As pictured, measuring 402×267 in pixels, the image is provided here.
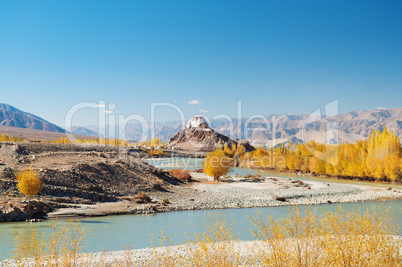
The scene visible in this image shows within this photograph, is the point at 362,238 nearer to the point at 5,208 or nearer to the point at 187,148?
the point at 5,208

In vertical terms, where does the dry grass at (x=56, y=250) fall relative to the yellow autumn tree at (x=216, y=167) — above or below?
above

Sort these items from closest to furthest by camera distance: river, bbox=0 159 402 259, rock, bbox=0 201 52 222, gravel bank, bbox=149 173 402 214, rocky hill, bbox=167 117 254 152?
1. river, bbox=0 159 402 259
2. rock, bbox=0 201 52 222
3. gravel bank, bbox=149 173 402 214
4. rocky hill, bbox=167 117 254 152

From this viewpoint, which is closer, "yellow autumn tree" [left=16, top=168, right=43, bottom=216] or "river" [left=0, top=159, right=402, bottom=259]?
"river" [left=0, top=159, right=402, bottom=259]

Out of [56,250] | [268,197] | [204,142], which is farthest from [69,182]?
[204,142]

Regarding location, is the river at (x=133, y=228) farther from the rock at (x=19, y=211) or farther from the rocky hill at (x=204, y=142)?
the rocky hill at (x=204, y=142)

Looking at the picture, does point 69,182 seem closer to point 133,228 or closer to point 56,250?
point 133,228

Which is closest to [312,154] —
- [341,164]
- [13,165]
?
[341,164]

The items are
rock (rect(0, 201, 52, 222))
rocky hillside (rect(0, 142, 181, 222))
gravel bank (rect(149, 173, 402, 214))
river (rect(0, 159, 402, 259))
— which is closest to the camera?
river (rect(0, 159, 402, 259))

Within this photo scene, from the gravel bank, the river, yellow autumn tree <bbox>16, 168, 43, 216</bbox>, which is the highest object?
yellow autumn tree <bbox>16, 168, 43, 216</bbox>

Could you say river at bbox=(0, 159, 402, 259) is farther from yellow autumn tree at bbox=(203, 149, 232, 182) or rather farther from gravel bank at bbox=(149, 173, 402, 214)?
yellow autumn tree at bbox=(203, 149, 232, 182)

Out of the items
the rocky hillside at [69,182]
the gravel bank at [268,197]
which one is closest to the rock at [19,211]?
the rocky hillside at [69,182]

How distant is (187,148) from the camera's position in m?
180

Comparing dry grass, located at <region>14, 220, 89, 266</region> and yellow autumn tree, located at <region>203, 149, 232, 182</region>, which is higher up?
dry grass, located at <region>14, 220, 89, 266</region>

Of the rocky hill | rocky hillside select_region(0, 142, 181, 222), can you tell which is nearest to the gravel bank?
rocky hillside select_region(0, 142, 181, 222)
